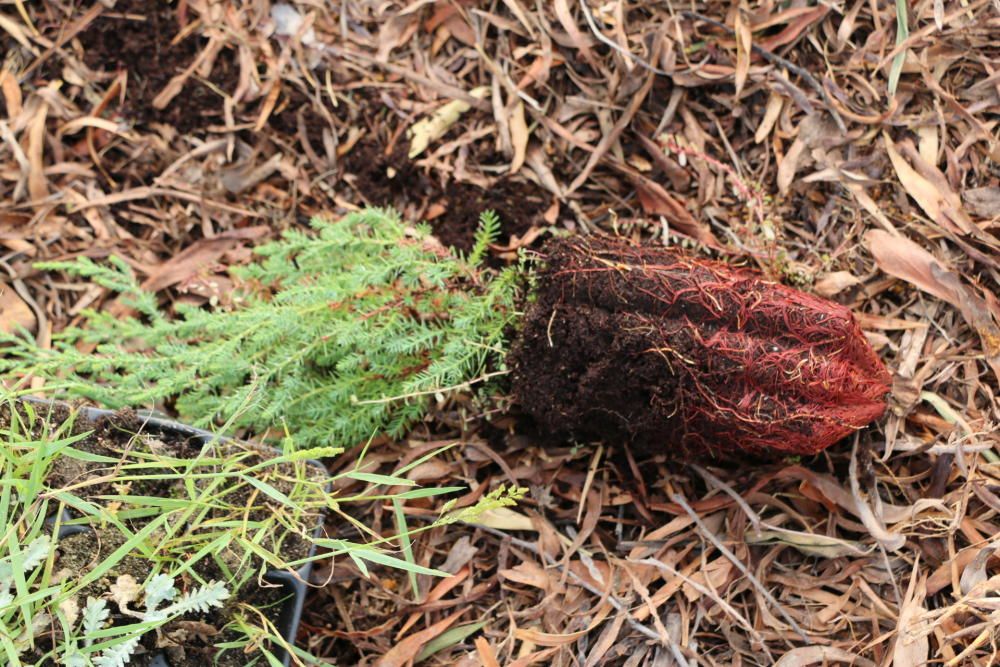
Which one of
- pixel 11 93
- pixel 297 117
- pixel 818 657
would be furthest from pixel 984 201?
pixel 11 93

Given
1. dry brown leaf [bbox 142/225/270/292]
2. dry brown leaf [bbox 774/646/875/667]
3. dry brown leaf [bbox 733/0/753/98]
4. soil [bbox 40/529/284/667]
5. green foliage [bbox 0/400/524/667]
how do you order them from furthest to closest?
dry brown leaf [bbox 142/225/270/292] < dry brown leaf [bbox 733/0/753/98] < dry brown leaf [bbox 774/646/875/667] < soil [bbox 40/529/284/667] < green foliage [bbox 0/400/524/667]

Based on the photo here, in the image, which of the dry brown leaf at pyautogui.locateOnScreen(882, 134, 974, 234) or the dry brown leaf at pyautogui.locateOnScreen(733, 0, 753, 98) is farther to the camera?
the dry brown leaf at pyautogui.locateOnScreen(733, 0, 753, 98)

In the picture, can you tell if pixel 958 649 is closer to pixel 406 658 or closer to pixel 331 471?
pixel 406 658

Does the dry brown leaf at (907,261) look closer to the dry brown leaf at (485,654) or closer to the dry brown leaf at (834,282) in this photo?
the dry brown leaf at (834,282)

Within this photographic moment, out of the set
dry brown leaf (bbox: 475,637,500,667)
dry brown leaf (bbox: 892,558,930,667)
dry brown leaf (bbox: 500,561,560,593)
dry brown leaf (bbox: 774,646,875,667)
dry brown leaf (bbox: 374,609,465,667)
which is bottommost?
dry brown leaf (bbox: 374,609,465,667)

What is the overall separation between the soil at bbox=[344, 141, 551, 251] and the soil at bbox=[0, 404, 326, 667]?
2.61 ft

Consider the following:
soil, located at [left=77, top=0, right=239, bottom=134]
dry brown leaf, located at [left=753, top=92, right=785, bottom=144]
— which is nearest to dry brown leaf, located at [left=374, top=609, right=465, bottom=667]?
dry brown leaf, located at [left=753, top=92, right=785, bottom=144]

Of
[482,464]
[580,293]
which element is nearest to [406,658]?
[482,464]

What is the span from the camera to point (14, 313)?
2227mm

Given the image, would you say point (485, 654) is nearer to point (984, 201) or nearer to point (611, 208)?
point (611, 208)

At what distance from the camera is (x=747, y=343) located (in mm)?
1680

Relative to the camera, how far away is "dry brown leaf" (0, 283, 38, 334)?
2208mm

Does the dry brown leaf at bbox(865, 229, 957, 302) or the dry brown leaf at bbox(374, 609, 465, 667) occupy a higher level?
the dry brown leaf at bbox(865, 229, 957, 302)

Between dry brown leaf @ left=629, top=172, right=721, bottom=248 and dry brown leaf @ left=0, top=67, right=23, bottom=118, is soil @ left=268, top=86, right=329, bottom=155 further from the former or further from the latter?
dry brown leaf @ left=629, top=172, right=721, bottom=248
